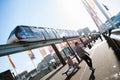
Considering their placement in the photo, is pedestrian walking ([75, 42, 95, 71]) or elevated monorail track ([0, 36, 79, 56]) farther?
elevated monorail track ([0, 36, 79, 56])

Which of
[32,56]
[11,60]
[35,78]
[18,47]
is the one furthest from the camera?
[32,56]

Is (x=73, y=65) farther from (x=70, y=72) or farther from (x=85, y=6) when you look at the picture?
(x=85, y=6)

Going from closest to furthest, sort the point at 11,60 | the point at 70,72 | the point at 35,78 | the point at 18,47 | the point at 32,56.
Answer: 1. the point at 70,72
2. the point at 18,47
3. the point at 35,78
4. the point at 11,60
5. the point at 32,56

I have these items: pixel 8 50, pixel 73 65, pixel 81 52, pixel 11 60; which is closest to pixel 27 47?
pixel 8 50

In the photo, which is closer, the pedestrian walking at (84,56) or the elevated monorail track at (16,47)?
the pedestrian walking at (84,56)

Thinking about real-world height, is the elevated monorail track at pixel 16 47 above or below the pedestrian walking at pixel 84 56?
above

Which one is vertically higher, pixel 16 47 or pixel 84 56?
Answer: pixel 16 47

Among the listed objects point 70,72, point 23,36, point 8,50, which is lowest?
point 70,72

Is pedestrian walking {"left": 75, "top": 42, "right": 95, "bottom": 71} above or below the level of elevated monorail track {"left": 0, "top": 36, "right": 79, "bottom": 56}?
below

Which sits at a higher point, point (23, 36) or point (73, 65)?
point (23, 36)

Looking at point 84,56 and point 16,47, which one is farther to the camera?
point 16,47

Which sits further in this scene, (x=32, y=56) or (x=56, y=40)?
(x=32, y=56)

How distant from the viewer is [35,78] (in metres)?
27.3

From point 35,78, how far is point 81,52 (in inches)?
745
